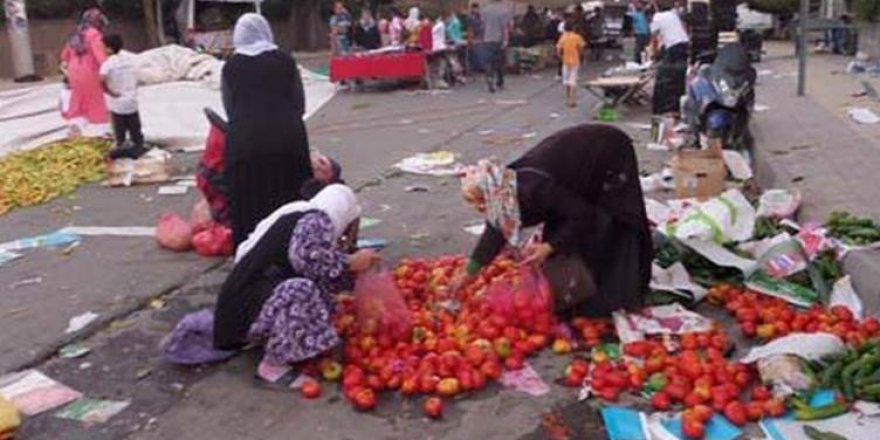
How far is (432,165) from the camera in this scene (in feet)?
37.2

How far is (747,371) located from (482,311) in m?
1.41

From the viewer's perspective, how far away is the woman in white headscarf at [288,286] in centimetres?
500

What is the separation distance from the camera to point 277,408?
16.0 ft

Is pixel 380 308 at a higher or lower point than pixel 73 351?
higher

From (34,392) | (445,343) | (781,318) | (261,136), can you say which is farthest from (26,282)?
(781,318)

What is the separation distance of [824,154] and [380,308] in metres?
6.04

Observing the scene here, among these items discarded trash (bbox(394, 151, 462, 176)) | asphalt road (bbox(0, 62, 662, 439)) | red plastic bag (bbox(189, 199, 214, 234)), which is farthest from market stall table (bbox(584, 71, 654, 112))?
red plastic bag (bbox(189, 199, 214, 234))

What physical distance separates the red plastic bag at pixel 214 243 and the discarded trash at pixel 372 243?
A: 982 millimetres

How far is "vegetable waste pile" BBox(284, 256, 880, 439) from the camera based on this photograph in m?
4.50

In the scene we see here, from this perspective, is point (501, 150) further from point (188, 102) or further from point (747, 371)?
point (747, 371)

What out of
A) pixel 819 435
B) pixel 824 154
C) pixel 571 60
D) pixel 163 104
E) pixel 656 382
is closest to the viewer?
pixel 819 435

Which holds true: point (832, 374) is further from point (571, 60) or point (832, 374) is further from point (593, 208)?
point (571, 60)

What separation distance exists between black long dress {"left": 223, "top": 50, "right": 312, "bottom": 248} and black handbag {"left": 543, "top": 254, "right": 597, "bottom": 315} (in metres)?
2.28

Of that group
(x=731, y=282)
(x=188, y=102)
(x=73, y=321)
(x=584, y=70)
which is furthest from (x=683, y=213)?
(x=584, y=70)
